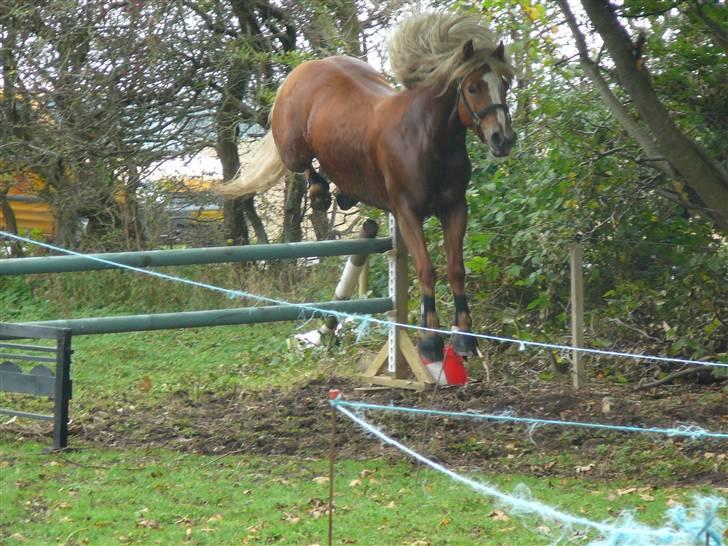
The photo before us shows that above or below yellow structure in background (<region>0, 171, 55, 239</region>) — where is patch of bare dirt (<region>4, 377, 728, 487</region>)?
below

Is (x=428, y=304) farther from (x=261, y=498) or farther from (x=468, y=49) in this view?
(x=261, y=498)

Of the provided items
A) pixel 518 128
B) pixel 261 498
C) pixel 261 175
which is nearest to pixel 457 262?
pixel 261 175

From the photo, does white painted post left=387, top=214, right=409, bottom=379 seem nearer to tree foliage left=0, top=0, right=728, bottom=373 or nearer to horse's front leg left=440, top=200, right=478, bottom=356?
horse's front leg left=440, top=200, right=478, bottom=356

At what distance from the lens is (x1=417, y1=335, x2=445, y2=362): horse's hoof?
24.1 feet

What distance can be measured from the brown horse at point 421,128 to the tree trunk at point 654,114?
2.14 ft

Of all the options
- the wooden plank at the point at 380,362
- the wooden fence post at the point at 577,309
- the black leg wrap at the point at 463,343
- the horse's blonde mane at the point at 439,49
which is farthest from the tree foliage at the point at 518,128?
the black leg wrap at the point at 463,343

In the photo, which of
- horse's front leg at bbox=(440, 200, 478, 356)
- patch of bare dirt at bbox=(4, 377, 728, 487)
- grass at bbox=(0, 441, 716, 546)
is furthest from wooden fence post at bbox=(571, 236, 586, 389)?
grass at bbox=(0, 441, 716, 546)

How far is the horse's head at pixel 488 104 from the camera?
21.6 ft

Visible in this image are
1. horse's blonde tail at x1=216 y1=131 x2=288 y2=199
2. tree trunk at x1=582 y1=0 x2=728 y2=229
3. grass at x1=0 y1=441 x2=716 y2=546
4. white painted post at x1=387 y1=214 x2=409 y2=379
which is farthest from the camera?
horse's blonde tail at x1=216 y1=131 x2=288 y2=199

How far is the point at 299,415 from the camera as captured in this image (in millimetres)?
7828

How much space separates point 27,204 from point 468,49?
9.65 m

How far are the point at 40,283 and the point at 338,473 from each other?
8085 millimetres

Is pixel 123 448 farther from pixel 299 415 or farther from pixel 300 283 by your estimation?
pixel 300 283

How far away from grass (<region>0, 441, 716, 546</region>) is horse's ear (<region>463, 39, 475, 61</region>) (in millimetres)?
2478
